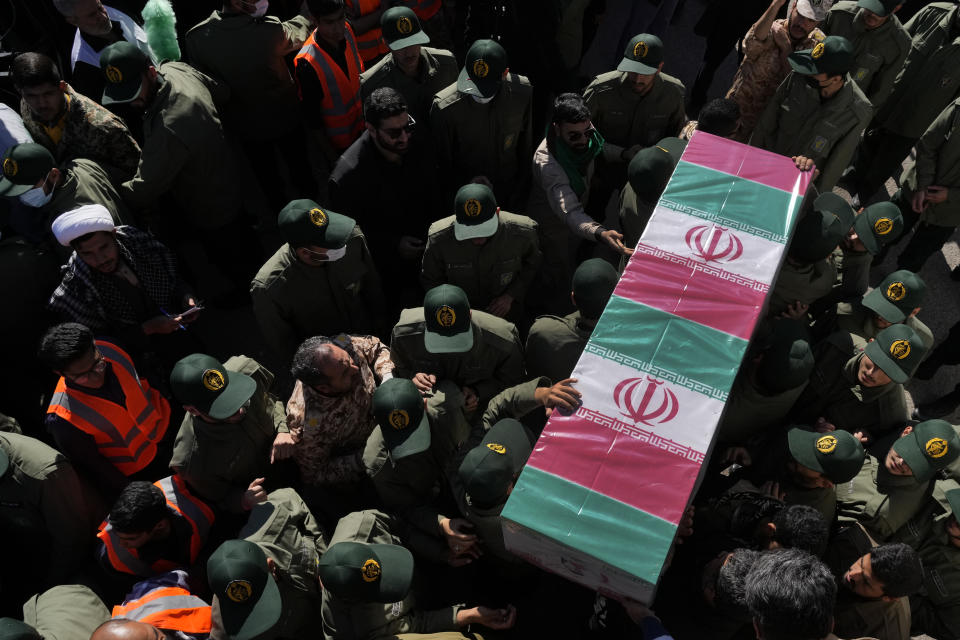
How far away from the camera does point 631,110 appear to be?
17.1 feet

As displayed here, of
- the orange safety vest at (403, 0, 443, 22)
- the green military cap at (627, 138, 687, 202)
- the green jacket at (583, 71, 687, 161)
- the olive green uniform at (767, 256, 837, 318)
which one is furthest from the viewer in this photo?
the orange safety vest at (403, 0, 443, 22)

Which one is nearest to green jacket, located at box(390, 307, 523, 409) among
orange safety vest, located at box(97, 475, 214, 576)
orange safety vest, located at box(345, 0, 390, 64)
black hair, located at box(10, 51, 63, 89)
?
orange safety vest, located at box(97, 475, 214, 576)

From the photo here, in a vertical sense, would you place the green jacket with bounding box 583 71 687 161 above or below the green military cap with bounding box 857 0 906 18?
below

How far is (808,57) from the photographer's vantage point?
4754 millimetres

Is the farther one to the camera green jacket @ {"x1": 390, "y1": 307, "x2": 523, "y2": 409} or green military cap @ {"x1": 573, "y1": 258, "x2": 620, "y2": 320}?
green jacket @ {"x1": 390, "y1": 307, "x2": 523, "y2": 409}

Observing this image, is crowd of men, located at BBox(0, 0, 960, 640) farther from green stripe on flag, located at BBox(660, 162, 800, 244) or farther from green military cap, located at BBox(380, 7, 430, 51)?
green stripe on flag, located at BBox(660, 162, 800, 244)

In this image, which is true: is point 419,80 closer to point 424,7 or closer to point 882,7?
point 424,7

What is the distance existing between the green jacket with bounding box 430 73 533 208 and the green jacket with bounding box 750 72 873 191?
1956mm

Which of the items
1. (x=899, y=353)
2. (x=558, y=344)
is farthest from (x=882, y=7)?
(x=558, y=344)

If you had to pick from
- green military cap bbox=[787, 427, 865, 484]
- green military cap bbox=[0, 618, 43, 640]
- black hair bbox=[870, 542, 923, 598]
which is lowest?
green military cap bbox=[0, 618, 43, 640]

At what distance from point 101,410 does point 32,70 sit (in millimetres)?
2290

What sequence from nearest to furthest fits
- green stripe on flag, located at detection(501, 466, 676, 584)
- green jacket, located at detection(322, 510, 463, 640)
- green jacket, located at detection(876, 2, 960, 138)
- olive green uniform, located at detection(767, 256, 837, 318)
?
green stripe on flag, located at detection(501, 466, 676, 584), green jacket, located at detection(322, 510, 463, 640), olive green uniform, located at detection(767, 256, 837, 318), green jacket, located at detection(876, 2, 960, 138)

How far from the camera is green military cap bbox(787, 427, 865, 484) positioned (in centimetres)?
338

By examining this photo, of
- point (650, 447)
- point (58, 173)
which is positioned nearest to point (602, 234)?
point (650, 447)
